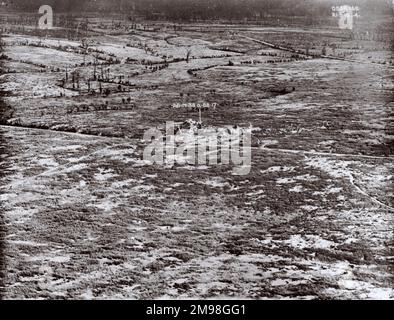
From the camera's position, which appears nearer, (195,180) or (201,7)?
(195,180)

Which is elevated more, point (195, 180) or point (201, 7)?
point (201, 7)

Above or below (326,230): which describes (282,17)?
above

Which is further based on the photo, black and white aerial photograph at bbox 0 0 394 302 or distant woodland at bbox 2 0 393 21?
distant woodland at bbox 2 0 393 21

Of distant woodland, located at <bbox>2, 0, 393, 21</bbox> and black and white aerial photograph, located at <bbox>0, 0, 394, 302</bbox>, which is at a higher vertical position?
distant woodland, located at <bbox>2, 0, 393, 21</bbox>

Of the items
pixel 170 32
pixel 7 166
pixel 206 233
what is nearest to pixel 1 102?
pixel 7 166

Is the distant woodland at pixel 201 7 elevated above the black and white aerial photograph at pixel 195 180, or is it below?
above

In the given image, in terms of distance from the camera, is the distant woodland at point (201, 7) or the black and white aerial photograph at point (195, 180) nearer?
the black and white aerial photograph at point (195, 180)

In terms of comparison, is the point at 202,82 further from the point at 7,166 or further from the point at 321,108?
the point at 7,166
